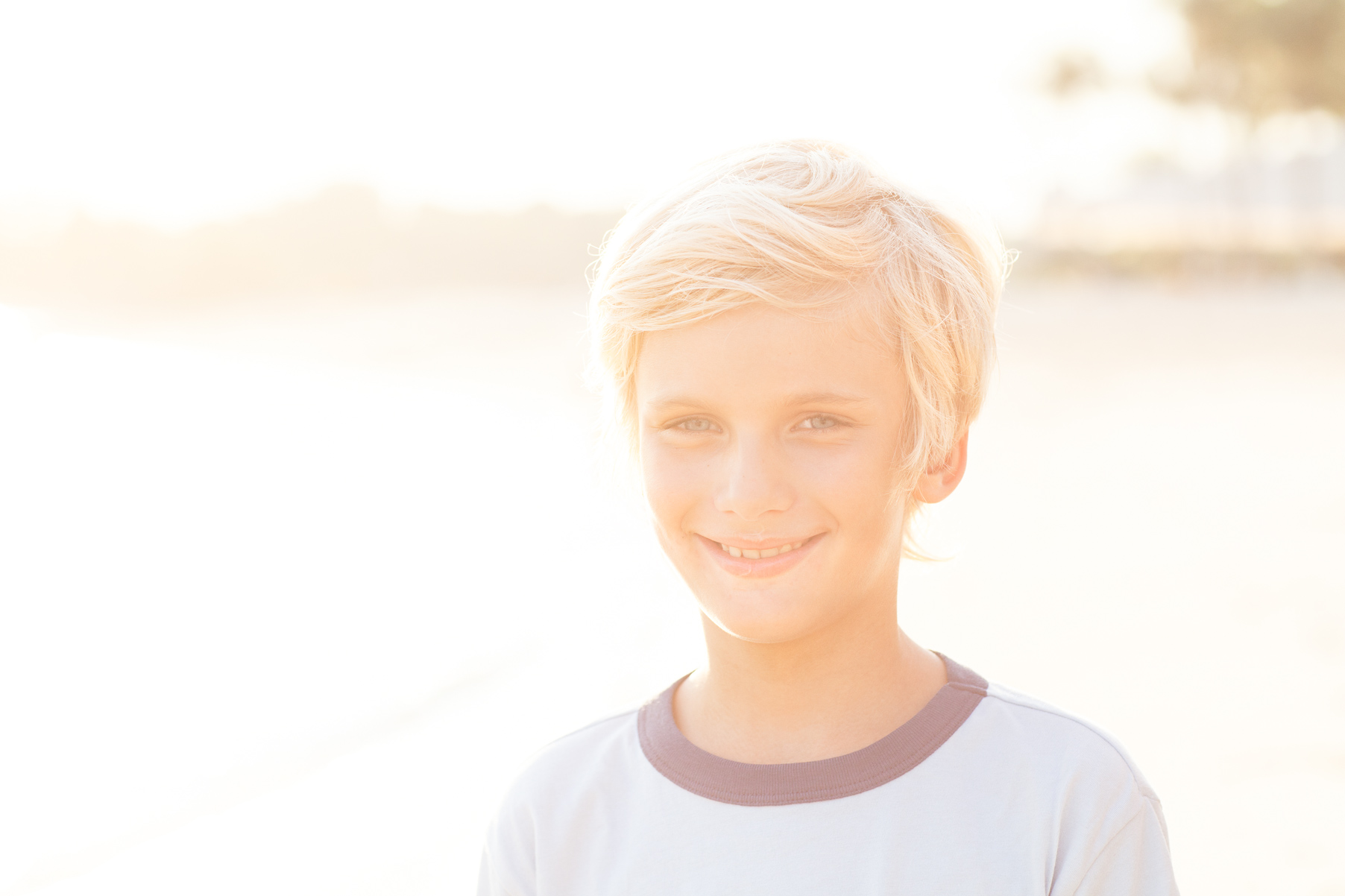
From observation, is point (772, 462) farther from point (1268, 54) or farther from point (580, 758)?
point (1268, 54)

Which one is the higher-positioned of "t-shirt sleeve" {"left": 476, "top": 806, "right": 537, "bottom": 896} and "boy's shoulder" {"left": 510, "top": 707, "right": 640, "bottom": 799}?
"boy's shoulder" {"left": 510, "top": 707, "right": 640, "bottom": 799}

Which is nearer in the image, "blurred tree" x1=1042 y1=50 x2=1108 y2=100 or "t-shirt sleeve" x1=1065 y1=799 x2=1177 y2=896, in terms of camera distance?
"t-shirt sleeve" x1=1065 y1=799 x2=1177 y2=896

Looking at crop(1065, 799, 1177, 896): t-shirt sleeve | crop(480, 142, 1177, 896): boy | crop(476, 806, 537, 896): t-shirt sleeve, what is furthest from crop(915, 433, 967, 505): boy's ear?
crop(476, 806, 537, 896): t-shirt sleeve

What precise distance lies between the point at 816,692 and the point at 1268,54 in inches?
1619

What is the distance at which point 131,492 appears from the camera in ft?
53.2

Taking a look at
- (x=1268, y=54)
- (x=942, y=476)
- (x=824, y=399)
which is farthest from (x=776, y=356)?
(x=1268, y=54)

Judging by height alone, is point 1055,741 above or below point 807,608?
below

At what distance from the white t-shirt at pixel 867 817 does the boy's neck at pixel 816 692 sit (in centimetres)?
5

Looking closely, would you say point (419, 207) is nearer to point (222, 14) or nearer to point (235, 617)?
point (222, 14)

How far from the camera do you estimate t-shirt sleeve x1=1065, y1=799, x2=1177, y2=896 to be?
1444mm

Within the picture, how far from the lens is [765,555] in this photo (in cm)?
162

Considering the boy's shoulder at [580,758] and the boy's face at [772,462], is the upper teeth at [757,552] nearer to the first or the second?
the boy's face at [772,462]

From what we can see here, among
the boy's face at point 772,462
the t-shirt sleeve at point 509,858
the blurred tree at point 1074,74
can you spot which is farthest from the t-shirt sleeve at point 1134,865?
the blurred tree at point 1074,74

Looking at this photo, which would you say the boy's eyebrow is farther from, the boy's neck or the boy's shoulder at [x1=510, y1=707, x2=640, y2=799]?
the boy's shoulder at [x1=510, y1=707, x2=640, y2=799]
